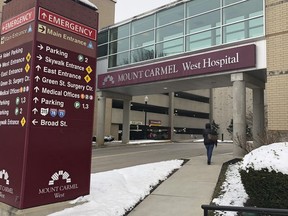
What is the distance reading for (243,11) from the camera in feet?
Result: 57.8

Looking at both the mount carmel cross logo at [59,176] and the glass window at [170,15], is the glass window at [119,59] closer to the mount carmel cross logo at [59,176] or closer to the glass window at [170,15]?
the glass window at [170,15]

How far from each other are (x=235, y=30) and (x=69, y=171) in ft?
44.6

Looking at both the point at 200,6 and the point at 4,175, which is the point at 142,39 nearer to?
the point at 200,6

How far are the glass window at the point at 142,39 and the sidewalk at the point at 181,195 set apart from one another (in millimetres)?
13521

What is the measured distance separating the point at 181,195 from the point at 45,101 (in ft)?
12.4

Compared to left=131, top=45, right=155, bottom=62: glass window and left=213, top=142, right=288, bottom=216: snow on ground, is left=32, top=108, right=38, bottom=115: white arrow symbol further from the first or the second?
left=131, top=45, right=155, bottom=62: glass window

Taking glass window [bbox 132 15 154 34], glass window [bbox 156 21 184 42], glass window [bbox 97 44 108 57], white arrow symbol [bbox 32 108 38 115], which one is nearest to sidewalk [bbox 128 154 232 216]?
white arrow symbol [bbox 32 108 38 115]

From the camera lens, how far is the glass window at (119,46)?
79.9 feet

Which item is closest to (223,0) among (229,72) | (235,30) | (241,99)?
(235,30)

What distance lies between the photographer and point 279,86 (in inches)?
582

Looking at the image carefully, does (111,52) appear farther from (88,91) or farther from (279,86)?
(88,91)

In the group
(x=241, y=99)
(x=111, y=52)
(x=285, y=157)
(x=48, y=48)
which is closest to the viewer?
(x=285, y=157)

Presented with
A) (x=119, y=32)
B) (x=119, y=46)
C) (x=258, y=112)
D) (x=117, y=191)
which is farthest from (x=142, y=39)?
(x=117, y=191)

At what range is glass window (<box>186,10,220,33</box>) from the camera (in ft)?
61.8
